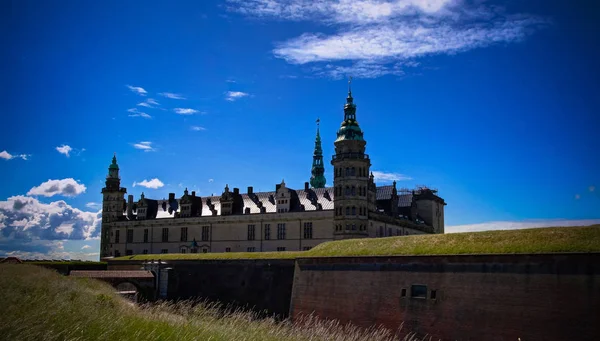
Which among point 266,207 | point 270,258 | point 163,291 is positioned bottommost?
point 163,291

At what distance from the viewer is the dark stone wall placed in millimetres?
40062

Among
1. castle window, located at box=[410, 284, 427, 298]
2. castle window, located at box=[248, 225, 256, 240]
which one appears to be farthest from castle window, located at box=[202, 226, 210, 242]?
castle window, located at box=[410, 284, 427, 298]

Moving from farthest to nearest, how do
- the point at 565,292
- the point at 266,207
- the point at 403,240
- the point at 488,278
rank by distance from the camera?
1. the point at 266,207
2. the point at 403,240
3. the point at 488,278
4. the point at 565,292

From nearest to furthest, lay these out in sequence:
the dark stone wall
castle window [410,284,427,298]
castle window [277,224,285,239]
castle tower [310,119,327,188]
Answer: castle window [410,284,427,298]
the dark stone wall
castle window [277,224,285,239]
castle tower [310,119,327,188]

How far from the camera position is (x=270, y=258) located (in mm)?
42062

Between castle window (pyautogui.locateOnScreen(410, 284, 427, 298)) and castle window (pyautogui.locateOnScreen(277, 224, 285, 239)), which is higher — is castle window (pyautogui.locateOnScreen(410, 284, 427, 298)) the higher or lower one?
the lower one

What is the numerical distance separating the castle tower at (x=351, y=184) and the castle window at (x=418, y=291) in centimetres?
2522

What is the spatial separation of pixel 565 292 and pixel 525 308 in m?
1.98

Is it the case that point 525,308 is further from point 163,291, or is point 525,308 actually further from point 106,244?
point 106,244

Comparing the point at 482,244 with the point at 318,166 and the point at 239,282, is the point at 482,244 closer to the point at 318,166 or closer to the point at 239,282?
the point at 239,282

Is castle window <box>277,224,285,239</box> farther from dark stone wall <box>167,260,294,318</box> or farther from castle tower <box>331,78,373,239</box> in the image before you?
dark stone wall <box>167,260,294,318</box>

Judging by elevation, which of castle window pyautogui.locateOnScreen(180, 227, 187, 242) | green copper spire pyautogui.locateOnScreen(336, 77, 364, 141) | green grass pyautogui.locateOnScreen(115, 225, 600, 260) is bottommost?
green grass pyautogui.locateOnScreen(115, 225, 600, 260)

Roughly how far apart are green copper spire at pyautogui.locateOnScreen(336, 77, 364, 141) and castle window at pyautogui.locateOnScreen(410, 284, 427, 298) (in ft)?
94.9

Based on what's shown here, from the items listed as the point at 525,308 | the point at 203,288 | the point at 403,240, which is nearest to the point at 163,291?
the point at 203,288
